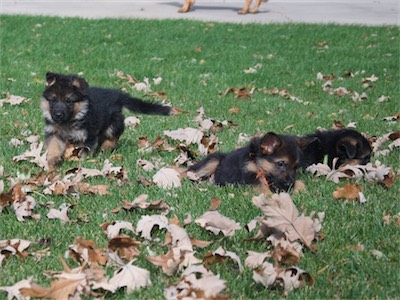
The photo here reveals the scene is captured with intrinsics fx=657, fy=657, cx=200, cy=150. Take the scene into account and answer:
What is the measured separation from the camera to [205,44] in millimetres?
16109

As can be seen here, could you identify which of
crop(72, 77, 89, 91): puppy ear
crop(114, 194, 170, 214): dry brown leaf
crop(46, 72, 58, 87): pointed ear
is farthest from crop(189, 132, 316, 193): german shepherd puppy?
crop(46, 72, 58, 87): pointed ear

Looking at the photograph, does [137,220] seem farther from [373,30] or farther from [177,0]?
[177,0]

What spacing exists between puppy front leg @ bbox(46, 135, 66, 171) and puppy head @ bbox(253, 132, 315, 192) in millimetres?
2176

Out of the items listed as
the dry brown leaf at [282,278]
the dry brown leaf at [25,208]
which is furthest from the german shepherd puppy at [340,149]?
the dry brown leaf at [282,278]

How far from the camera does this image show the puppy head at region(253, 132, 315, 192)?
18.8ft

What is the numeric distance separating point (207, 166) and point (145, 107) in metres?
2.05

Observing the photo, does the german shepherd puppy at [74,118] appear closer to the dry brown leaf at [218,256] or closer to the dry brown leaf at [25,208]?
the dry brown leaf at [25,208]

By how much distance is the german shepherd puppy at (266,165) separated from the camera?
573 cm

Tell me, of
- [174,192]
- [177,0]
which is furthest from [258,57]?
[177,0]

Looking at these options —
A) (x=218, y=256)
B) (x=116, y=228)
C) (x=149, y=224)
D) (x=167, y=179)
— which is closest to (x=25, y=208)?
(x=116, y=228)

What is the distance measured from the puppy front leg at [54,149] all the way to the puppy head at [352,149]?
2.93 metres

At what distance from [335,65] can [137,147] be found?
7639mm

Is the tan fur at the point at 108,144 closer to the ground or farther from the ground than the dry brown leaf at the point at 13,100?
farther from the ground

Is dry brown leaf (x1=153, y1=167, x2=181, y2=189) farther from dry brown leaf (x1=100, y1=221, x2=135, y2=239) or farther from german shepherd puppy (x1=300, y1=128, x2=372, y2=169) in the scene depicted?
german shepherd puppy (x1=300, y1=128, x2=372, y2=169)
